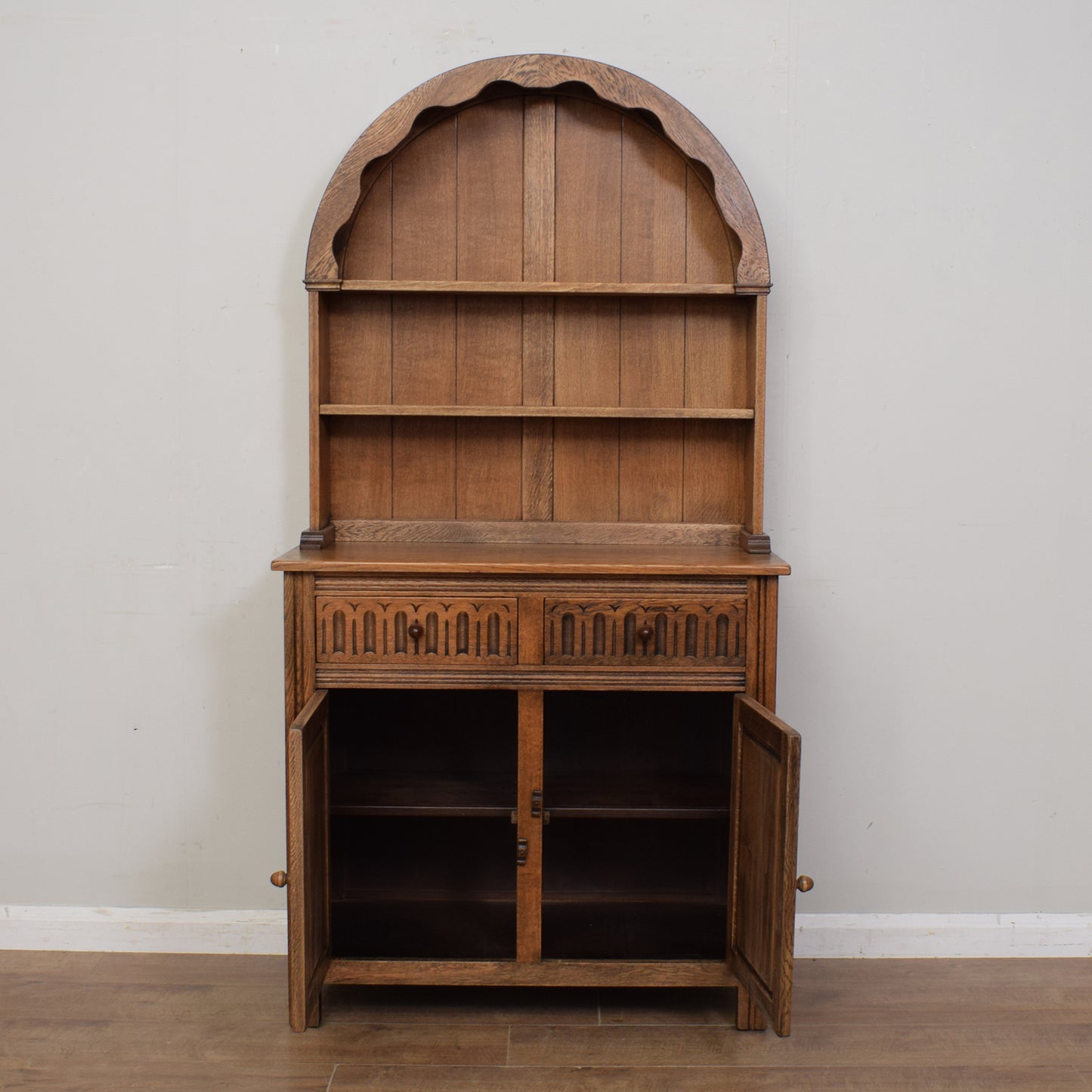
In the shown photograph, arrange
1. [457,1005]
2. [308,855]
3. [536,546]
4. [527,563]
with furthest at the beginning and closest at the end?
[536,546], [457,1005], [527,563], [308,855]

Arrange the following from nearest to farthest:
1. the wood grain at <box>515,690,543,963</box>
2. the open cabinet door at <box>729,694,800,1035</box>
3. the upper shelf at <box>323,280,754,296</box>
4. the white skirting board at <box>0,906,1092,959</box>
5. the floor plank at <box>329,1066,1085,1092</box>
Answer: the open cabinet door at <box>729,694,800,1035</box>
the floor plank at <box>329,1066,1085,1092</box>
the wood grain at <box>515,690,543,963</box>
the upper shelf at <box>323,280,754,296</box>
the white skirting board at <box>0,906,1092,959</box>

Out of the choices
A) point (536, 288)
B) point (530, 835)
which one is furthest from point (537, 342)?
point (530, 835)

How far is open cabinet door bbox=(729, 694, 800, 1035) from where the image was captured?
212cm

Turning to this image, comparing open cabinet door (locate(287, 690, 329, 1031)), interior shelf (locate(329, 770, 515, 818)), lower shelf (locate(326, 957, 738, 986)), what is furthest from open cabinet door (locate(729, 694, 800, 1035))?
open cabinet door (locate(287, 690, 329, 1031))

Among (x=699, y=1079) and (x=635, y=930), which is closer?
(x=699, y=1079)

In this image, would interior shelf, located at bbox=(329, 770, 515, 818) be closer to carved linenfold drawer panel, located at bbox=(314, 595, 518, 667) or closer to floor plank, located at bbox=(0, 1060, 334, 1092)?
carved linenfold drawer panel, located at bbox=(314, 595, 518, 667)

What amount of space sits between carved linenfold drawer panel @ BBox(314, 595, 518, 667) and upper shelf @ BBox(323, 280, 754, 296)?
2.62 feet

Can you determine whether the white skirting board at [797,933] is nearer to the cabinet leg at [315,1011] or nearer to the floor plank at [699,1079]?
the cabinet leg at [315,1011]

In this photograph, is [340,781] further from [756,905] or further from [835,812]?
[835,812]

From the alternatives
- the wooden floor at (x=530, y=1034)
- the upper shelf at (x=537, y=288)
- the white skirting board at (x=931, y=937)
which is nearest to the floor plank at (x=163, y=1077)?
the wooden floor at (x=530, y=1034)

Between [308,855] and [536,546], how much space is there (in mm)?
977

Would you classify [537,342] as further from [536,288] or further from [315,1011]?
[315,1011]

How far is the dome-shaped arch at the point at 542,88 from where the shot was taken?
2.59 metres

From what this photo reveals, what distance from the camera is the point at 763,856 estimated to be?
7.43 ft
